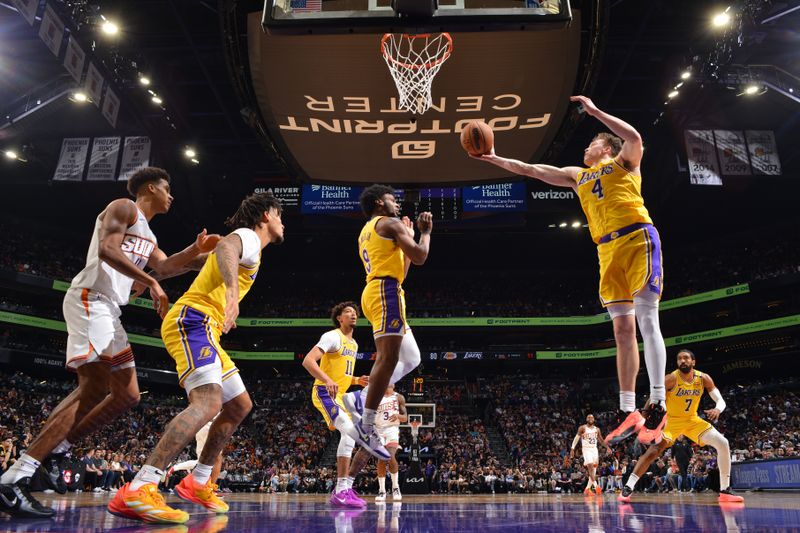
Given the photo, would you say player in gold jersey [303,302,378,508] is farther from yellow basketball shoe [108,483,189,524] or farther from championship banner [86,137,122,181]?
championship banner [86,137,122,181]

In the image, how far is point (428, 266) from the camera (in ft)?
118

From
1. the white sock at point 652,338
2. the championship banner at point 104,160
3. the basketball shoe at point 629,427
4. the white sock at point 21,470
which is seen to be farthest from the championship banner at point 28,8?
the basketball shoe at point 629,427

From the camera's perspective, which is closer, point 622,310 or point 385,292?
point 622,310

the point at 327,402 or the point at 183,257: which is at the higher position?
the point at 183,257

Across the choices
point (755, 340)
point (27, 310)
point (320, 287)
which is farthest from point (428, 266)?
point (27, 310)

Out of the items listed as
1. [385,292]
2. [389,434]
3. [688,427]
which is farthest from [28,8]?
[688,427]

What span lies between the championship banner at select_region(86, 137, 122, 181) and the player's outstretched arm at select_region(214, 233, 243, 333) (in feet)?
64.0

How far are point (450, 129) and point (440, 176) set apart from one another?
1.38 metres

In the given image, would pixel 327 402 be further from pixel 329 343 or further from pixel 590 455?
pixel 590 455

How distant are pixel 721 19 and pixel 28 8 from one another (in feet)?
57.2

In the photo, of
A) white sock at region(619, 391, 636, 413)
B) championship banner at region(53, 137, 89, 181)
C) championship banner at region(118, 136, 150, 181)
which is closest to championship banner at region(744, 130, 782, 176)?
white sock at region(619, 391, 636, 413)

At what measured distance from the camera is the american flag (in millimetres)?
7188

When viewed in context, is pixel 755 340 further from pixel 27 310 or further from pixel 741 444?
pixel 27 310

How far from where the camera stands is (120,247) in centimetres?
383
